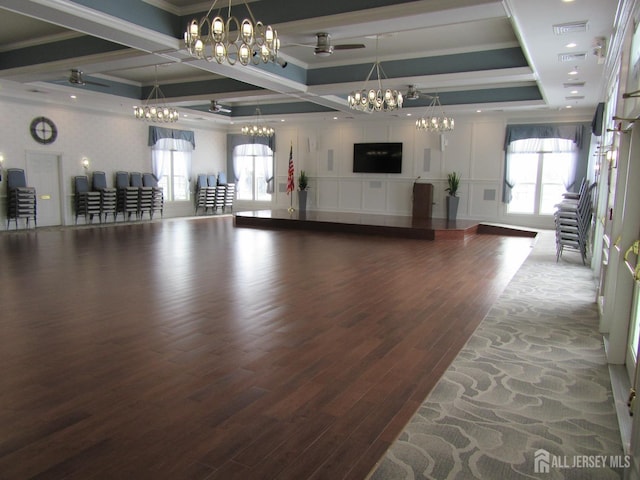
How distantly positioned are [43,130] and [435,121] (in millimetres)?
9788

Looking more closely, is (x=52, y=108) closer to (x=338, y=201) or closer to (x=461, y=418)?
(x=338, y=201)

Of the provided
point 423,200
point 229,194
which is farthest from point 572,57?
point 229,194

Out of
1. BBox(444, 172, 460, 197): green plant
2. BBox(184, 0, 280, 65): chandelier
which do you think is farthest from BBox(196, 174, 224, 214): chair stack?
BBox(184, 0, 280, 65): chandelier

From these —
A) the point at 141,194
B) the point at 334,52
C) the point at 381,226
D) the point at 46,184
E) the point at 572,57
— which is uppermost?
the point at 334,52

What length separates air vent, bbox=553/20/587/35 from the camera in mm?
5203

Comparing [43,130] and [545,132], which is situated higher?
[545,132]

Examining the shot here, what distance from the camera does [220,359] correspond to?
349 centimetres

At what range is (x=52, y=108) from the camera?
11.9 meters

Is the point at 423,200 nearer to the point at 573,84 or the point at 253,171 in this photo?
the point at 573,84

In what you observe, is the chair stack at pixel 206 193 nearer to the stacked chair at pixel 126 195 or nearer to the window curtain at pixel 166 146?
the window curtain at pixel 166 146

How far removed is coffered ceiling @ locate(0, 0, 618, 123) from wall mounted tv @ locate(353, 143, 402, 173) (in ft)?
5.69

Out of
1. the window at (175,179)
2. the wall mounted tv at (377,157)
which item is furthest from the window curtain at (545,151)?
the window at (175,179)

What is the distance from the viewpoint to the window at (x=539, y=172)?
12.3 meters

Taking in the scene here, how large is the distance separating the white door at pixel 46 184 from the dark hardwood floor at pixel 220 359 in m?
5.17
